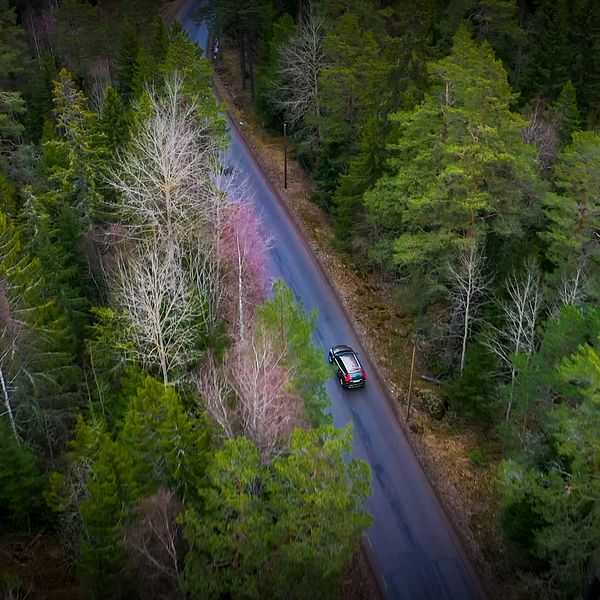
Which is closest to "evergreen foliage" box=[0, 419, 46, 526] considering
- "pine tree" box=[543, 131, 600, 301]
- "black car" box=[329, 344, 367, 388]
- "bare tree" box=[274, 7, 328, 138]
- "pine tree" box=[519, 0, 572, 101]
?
"black car" box=[329, 344, 367, 388]

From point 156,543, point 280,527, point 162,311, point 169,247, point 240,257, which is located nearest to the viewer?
point 280,527

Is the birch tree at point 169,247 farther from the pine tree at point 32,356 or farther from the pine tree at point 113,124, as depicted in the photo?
the pine tree at point 113,124

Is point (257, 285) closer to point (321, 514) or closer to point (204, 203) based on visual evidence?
point (204, 203)

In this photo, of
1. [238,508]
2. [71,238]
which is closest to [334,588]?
[238,508]

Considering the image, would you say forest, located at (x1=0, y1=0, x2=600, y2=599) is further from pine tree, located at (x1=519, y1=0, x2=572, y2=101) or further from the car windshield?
the car windshield

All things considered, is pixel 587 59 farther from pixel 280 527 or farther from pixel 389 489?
pixel 280 527

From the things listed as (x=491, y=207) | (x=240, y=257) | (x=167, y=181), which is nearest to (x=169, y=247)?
(x=167, y=181)
